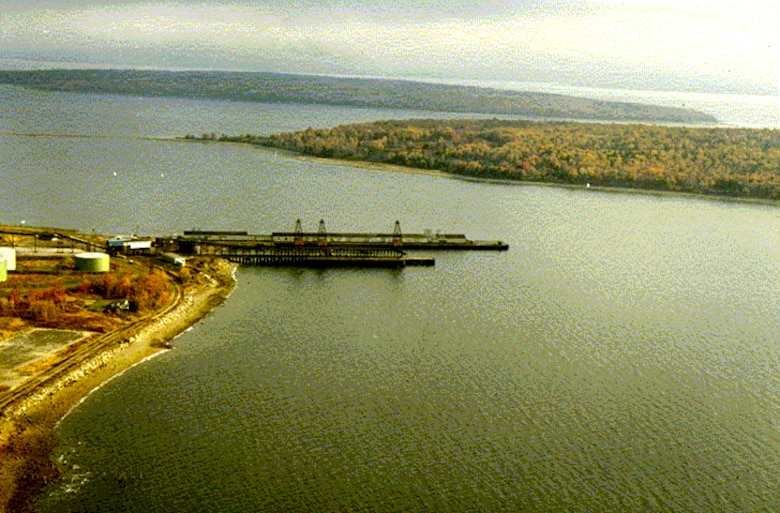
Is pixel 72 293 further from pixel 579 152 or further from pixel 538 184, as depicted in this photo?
pixel 579 152

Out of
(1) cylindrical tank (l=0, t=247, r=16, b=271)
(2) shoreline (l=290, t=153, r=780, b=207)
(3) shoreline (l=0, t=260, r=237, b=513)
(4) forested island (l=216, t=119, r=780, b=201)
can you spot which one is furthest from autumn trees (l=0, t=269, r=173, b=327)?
(4) forested island (l=216, t=119, r=780, b=201)

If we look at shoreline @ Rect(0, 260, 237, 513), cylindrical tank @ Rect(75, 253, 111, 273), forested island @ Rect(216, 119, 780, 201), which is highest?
forested island @ Rect(216, 119, 780, 201)

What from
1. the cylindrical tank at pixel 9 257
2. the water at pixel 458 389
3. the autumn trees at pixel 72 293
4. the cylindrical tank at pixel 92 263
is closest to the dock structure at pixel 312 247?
the water at pixel 458 389

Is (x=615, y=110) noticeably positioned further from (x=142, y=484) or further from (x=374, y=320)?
(x=142, y=484)

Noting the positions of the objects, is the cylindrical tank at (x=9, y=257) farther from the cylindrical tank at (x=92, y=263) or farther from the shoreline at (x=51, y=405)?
the shoreline at (x=51, y=405)

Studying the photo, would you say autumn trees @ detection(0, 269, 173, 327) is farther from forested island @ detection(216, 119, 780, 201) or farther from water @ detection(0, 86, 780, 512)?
forested island @ detection(216, 119, 780, 201)

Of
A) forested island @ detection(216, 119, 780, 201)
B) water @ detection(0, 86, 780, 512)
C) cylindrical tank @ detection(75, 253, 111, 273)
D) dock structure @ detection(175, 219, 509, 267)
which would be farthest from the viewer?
forested island @ detection(216, 119, 780, 201)
